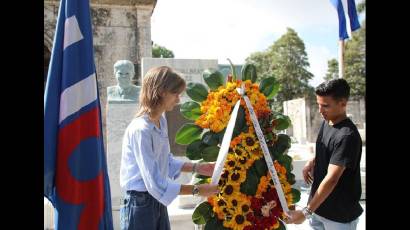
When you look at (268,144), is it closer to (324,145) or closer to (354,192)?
(324,145)

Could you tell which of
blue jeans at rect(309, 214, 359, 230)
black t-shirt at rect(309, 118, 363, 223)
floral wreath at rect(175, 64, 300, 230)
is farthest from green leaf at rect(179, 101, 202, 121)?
blue jeans at rect(309, 214, 359, 230)

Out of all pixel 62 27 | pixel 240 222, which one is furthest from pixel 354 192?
pixel 62 27

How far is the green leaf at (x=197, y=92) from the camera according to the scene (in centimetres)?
257

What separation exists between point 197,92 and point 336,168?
1.02 m

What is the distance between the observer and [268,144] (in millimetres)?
2520

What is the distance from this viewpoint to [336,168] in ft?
7.30

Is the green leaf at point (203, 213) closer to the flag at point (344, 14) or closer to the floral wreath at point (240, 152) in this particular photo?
the floral wreath at point (240, 152)

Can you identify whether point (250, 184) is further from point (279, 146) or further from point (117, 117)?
point (117, 117)

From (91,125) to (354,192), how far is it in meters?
1.65

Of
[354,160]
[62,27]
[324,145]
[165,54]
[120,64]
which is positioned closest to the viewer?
[62,27]

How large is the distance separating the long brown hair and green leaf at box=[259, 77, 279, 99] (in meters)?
0.77

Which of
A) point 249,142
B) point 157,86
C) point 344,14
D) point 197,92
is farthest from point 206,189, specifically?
point 344,14

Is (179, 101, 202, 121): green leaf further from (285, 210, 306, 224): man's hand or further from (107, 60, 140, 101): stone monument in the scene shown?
(107, 60, 140, 101): stone monument
